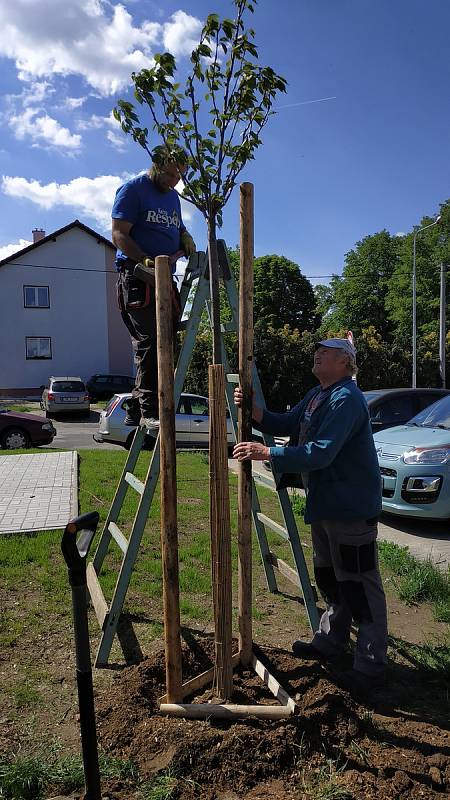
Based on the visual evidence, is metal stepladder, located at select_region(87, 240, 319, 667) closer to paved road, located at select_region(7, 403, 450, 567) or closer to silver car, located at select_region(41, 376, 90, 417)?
paved road, located at select_region(7, 403, 450, 567)

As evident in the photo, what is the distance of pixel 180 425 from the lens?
13.9 meters

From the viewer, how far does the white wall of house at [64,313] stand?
2986 cm

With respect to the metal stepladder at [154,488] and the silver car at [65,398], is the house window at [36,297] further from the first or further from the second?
the metal stepladder at [154,488]

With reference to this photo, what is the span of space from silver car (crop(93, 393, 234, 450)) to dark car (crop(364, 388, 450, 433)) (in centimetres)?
434

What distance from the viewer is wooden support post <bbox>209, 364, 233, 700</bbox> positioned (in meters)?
2.58

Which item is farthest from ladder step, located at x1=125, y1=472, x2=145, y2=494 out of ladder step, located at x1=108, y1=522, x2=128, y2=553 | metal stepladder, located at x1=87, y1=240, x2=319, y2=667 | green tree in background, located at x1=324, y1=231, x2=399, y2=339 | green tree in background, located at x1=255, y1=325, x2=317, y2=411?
green tree in background, located at x1=324, y1=231, x2=399, y2=339

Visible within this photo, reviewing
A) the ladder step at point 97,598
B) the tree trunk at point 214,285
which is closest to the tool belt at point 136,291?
the tree trunk at point 214,285

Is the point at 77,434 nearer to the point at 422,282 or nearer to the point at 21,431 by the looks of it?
the point at 21,431

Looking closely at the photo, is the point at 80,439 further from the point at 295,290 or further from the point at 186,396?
the point at 295,290

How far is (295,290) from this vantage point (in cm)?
4675

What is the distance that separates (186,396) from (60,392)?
34.6 ft

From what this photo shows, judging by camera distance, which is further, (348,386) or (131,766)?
(348,386)

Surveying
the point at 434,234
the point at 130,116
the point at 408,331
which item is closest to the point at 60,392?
the point at 130,116

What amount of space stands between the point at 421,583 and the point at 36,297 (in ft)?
96.2
